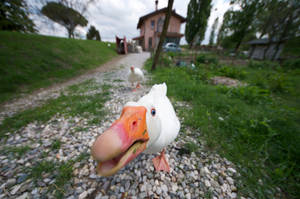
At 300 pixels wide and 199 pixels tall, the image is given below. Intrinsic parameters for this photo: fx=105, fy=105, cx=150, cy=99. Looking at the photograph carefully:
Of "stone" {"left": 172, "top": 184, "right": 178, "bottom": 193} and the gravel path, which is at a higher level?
the gravel path

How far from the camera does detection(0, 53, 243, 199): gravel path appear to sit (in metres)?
1.50

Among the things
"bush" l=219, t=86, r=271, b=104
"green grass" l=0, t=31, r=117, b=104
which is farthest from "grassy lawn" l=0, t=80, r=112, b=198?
"bush" l=219, t=86, r=271, b=104

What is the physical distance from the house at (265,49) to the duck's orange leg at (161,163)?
24.7 meters

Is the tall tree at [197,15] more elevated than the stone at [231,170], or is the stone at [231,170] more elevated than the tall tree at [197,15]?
the tall tree at [197,15]

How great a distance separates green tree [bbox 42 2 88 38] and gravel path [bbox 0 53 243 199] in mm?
23054

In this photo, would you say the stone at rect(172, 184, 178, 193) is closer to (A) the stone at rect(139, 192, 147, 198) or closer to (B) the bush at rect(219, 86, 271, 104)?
(A) the stone at rect(139, 192, 147, 198)

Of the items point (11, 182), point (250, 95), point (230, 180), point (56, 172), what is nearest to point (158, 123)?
point (230, 180)

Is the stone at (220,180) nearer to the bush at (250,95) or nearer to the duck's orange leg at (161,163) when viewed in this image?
the duck's orange leg at (161,163)

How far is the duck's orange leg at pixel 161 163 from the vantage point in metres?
1.81

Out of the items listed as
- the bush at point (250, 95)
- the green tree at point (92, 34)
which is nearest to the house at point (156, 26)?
the green tree at point (92, 34)

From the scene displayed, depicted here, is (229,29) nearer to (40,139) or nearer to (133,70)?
(133,70)

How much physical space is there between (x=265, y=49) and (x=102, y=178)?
90.3ft

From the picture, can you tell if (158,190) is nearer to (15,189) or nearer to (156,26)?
(15,189)

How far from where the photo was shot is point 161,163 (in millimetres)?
1873
